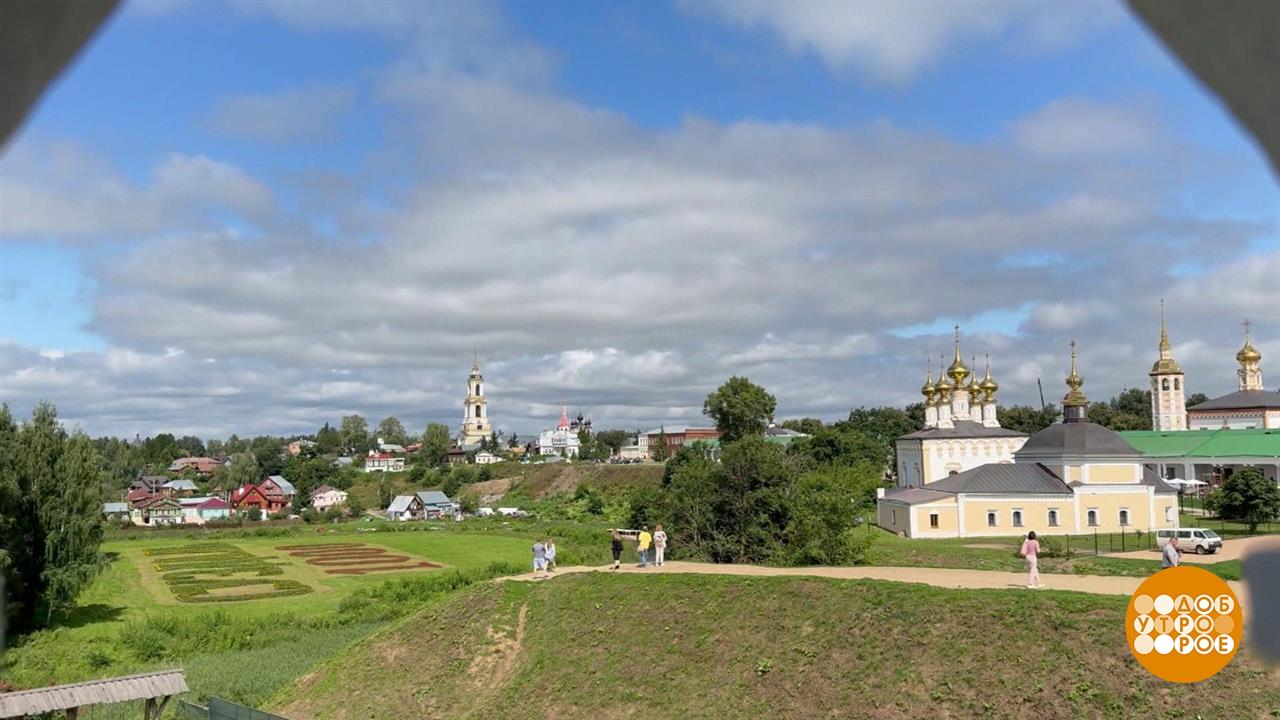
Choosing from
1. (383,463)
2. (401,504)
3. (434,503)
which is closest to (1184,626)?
(434,503)

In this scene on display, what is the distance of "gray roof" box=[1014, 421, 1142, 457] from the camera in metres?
50.2

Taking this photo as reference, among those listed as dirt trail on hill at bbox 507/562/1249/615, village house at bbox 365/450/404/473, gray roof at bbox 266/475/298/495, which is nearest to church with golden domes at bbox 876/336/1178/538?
dirt trail on hill at bbox 507/562/1249/615

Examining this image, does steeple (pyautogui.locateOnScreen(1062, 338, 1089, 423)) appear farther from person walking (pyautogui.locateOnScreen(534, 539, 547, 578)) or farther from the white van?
person walking (pyautogui.locateOnScreen(534, 539, 547, 578))

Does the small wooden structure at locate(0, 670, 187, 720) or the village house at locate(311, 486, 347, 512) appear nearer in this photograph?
the small wooden structure at locate(0, 670, 187, 720)

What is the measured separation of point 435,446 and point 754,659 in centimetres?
13097

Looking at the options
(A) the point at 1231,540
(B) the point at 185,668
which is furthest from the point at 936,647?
(A) the point at 1231,540

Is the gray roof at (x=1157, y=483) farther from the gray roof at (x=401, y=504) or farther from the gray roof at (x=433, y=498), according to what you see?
the gray roof at (x=401, y=504)

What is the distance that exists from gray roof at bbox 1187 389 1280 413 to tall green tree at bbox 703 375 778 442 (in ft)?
154

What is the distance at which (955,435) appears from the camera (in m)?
64.6

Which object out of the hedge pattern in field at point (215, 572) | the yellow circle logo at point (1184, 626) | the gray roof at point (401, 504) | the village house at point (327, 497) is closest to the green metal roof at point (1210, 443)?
the yellow circle logo at point (1184, 626)

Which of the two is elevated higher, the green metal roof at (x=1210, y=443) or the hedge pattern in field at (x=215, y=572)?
the green metal roof at (x=1210, y=443)

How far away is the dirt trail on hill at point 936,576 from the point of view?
2112 centimetres

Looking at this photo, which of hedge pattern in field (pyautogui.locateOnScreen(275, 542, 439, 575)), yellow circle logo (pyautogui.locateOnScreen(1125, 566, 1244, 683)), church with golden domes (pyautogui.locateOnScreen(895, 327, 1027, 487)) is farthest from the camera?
church with golden domes (pyautogui.locateOnScreen(895, 327, 1027, 487))

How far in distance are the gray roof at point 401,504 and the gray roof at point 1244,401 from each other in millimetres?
81330
